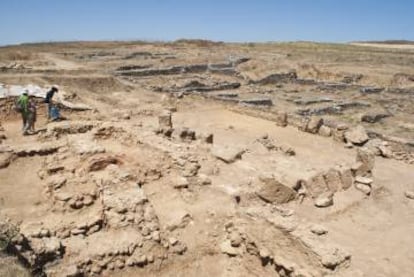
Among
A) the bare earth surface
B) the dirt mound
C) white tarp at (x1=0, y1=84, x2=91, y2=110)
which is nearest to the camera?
the bare earth surface

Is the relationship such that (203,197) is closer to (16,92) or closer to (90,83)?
(16,92)

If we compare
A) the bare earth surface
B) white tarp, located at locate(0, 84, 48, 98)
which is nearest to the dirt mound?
white tarp, located at locate(0, 84, 48, 98)

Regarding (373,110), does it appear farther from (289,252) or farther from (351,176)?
(289,252)

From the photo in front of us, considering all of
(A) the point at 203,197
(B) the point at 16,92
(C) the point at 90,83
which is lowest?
(C) the point at 90,83

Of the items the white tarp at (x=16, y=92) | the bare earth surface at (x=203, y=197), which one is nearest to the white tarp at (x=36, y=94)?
the white tarp at (x=16, y=92)

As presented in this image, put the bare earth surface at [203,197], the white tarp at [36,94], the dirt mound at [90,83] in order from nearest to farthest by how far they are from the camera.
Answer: the bare earth surface at [203,197] → the white tarp at [36,94] → the dirt mound at [90,83]

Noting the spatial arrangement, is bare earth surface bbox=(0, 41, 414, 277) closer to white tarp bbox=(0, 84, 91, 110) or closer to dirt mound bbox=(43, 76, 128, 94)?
white tarp bbox=(0, 84, 91, 110)

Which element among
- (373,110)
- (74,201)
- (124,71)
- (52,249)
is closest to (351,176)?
(74,201)

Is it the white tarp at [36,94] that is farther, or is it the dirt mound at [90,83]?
the dirt mound at [90,83]

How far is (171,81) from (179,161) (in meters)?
18.8

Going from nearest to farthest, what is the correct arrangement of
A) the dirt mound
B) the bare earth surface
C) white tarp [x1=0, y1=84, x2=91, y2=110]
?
the bare earth surface → white tarp [x1=0, y1=84, x2=91, y2=110] → the dirt mound

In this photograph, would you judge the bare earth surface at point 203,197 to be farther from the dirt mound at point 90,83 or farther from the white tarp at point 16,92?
the dirt mound at point 90,83

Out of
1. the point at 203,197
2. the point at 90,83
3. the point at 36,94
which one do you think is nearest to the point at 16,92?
the point at 36,94

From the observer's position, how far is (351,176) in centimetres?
998
